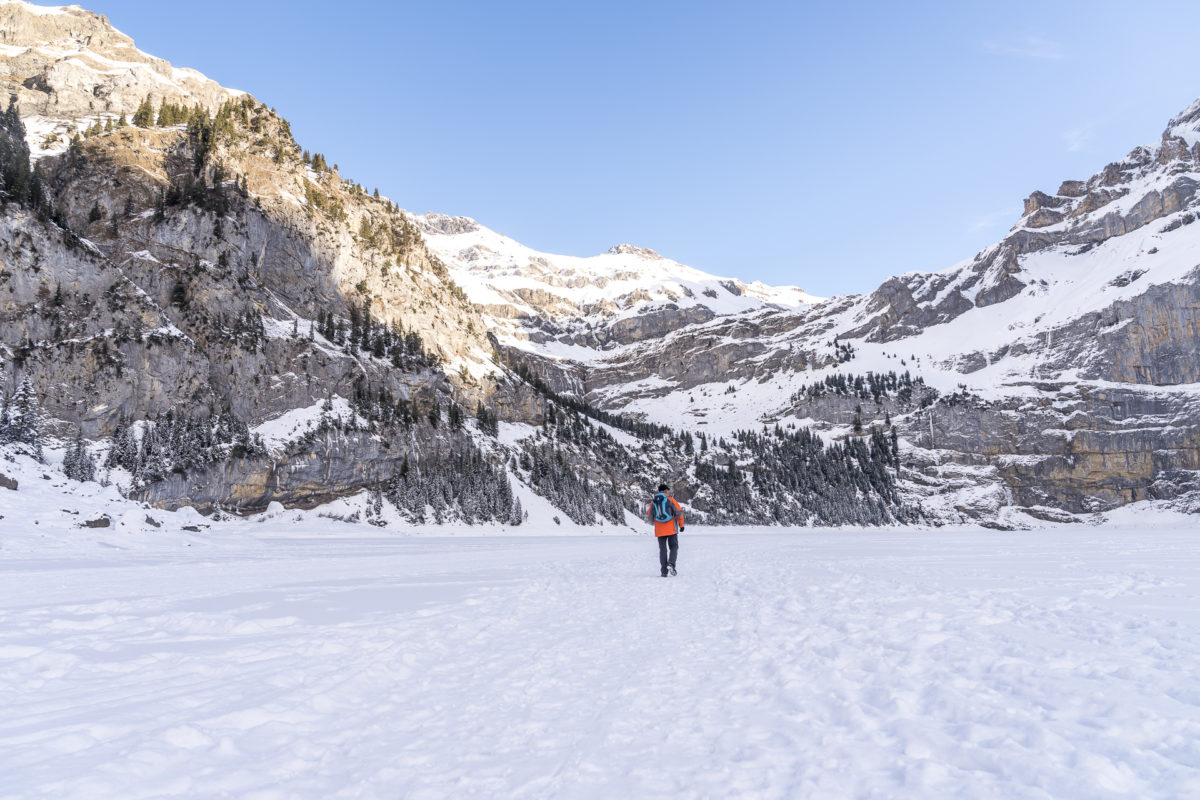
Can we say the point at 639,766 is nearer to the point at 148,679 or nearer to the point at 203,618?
the point at 148,679

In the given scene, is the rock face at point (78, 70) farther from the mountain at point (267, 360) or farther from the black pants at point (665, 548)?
the black pants at point (665, 548)

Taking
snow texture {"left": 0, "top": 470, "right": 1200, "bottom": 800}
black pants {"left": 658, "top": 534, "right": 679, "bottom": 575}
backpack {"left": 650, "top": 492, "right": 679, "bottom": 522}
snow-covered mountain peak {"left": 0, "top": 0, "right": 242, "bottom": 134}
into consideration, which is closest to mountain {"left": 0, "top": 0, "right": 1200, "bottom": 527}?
snow-covered mountain peak {"left": 0, "top": 0, "right": 242, "bottom": 134}

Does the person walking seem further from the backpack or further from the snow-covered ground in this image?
the snow-covered ground

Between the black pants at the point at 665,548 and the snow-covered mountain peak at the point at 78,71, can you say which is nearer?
the black pants at the point at 665,548

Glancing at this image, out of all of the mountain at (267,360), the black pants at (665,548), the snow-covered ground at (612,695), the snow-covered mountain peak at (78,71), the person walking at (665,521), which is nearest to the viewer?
the snow-covered ground at (612,695)

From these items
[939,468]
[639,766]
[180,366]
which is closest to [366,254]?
[180,366]

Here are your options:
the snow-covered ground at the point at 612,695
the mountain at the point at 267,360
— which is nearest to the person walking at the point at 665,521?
the snow-covered ground at the point at 612,695

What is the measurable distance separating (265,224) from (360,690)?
315 feet

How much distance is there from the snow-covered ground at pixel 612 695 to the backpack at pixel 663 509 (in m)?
4.83

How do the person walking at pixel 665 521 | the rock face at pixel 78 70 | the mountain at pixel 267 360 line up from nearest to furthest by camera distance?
the person walking at pixel 665 521 < the mountain at pixel 267 360 < the rock face at pixel 78 70

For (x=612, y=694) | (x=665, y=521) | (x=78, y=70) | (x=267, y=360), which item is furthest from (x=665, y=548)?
(x=78, y=70)

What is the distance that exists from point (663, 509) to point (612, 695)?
1092cm

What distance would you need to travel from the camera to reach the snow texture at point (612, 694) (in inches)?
153

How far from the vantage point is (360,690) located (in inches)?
241
